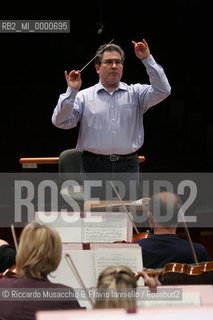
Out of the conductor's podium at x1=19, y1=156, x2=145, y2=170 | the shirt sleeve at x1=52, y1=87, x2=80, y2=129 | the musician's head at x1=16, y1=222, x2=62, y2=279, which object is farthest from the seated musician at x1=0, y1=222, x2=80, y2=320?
the conductor's podium at x1=19, y1=156, x2=145, y2=170

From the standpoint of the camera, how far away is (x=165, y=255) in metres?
3.63

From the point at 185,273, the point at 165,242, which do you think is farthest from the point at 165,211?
the point at 185,273

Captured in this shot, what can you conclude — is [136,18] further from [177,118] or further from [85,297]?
[85,297]

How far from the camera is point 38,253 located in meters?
2.86

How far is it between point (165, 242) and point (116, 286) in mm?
1190

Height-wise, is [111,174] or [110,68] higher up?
[110,68]

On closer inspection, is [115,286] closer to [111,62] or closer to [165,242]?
[165,242]

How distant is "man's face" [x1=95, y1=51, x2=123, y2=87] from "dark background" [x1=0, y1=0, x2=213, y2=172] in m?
2.48

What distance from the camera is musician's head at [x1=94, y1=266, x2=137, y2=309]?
239cm

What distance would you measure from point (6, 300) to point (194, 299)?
722 millimetres

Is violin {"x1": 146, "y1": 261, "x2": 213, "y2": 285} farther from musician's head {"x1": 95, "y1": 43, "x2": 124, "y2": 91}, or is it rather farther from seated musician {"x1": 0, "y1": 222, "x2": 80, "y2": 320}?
musician's head {"x1": 95, "y1": 43, "x2": 124, "y2": 91}

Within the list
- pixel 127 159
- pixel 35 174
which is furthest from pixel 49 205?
pixel 127 159

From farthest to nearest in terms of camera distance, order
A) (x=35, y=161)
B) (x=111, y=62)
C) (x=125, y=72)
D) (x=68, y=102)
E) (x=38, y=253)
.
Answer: (x=125, y=72)
(x=35, y=161)
(x=111, y=62)
(x=68, y=102)
(x=38, y=253)

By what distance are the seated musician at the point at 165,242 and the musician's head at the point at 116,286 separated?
1079mm
